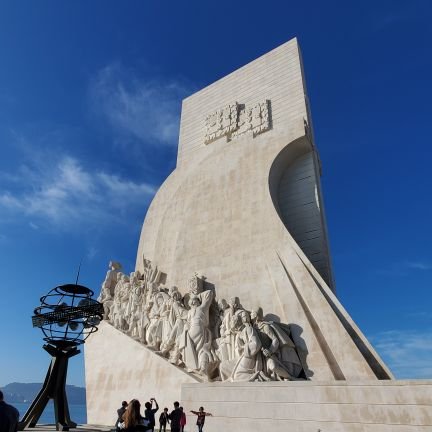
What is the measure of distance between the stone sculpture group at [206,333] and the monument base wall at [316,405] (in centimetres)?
62

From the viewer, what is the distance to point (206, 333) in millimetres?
7461

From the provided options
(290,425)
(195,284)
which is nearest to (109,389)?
(195,284)

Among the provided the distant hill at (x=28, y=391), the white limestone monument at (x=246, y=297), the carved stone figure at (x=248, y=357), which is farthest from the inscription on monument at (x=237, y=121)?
the distant hill at (x=28, y=391)

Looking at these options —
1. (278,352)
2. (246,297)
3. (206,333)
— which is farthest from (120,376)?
(278,352)

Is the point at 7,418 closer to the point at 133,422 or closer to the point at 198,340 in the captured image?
the point at 133,422

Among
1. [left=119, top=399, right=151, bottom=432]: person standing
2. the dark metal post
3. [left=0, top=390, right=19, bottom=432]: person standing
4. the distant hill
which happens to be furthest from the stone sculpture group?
the distant hill

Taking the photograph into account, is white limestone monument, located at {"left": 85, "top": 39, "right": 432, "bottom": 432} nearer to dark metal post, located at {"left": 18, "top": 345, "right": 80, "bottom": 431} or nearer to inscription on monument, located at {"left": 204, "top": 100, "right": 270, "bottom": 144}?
inscription on monument, located at {"left": 204, "top": 100, "right": 270, "bottom": 144}

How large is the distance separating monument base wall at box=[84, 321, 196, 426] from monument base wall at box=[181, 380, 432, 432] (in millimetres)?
1227

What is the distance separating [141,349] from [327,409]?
4520 millimetres

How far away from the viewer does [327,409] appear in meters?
5.04

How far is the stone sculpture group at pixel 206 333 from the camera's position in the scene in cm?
646

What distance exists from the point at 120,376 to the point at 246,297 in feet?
10.7

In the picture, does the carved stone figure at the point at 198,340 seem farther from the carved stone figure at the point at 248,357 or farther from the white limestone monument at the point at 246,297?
the carved stone figure at the point at 248,357

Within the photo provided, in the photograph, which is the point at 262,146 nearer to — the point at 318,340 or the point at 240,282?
the point at 240,282
